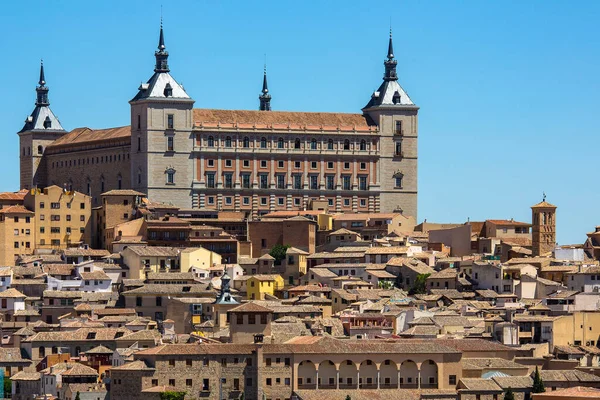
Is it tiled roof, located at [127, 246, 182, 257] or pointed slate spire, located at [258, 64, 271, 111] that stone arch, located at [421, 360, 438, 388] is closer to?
tiled roof, located at [127, 246, 182, 257]

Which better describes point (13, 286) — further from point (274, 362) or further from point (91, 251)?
point (274, 362)

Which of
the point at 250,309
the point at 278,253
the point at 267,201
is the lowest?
the point at 250,309

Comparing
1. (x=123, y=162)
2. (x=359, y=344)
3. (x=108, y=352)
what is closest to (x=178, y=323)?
(x=108, y=352)

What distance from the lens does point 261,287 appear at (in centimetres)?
12031

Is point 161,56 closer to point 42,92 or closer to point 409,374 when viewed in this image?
point 42,92

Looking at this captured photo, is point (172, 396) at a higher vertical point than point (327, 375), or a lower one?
lower

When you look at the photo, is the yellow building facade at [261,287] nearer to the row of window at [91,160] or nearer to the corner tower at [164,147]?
the corner tower at [164,147]

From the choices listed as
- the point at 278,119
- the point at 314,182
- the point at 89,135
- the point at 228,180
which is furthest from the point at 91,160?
the point at 314,182

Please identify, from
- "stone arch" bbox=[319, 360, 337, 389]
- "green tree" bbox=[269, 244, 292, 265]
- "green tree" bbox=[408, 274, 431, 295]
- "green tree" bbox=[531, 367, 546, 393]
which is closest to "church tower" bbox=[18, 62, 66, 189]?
"green tree" bbox=[269, 244, 292, 265]

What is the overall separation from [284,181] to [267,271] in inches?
886

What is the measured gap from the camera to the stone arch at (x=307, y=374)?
3654 inches

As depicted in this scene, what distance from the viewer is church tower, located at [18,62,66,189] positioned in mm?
163375

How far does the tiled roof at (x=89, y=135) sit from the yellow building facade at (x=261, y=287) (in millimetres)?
30579

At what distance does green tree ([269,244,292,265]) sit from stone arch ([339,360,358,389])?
3626 cm
